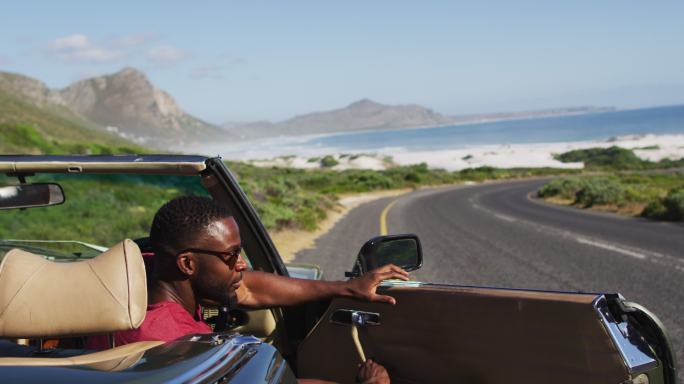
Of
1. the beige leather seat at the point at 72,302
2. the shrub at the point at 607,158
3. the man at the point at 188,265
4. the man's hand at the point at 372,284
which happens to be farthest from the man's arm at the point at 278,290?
the shrub at the point at 607,158

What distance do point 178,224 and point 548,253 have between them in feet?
35.2

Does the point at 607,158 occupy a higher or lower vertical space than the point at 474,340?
lower

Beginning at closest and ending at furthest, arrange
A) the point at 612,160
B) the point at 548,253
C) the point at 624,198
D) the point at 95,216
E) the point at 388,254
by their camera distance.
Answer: the point at 388,254, the point at 95,216, the point at 548,253, the point at 624,198, the point at 612,160

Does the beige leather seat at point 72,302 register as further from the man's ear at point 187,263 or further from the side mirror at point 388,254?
the side mirror at point 388,254

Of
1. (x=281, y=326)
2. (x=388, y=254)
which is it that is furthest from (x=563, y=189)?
(x=281, y=326)

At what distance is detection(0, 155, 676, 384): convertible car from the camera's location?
1663mm

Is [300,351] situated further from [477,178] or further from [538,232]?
[477,178]

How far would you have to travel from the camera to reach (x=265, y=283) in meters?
3.17

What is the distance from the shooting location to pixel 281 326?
3.39 m

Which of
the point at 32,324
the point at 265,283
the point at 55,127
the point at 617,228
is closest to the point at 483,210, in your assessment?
the point at 617,228

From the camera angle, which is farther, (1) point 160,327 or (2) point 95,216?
(2) point 95,216

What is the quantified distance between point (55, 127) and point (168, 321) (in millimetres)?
91754

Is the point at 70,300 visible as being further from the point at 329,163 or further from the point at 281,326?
the point at 329,163

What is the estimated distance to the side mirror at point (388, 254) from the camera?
3188 millimetres
